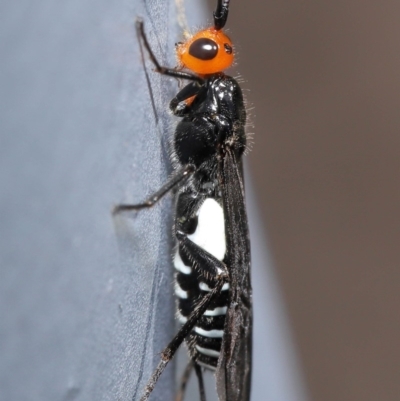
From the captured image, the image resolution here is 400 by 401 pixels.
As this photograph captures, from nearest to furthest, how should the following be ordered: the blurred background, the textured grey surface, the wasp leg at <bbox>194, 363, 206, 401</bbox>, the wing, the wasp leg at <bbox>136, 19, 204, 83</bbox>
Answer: the textured grey surface
the wasp leg at <bbox>136, 19, 204, 83</bbox>
the wing
the wasp leg at <bbox>194, 363, 206, 401</bbox>
the blurred background

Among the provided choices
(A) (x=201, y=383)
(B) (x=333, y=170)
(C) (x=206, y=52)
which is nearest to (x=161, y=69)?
(C) (x=206, y=52)

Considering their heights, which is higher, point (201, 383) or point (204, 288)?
point (204, 288)

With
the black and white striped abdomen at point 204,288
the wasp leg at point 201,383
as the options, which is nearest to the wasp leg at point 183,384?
the wasp leg at point 201,383

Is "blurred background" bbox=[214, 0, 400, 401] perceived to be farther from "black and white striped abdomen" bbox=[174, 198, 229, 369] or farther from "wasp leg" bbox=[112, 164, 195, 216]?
"wasp leg" bbox=[112, 164, 195, 216]

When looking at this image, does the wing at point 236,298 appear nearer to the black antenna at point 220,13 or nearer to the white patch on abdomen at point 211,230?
the white patch on abdomen at point 211,230

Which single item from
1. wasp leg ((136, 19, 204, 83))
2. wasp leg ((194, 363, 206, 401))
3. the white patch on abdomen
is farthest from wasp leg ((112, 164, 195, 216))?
wasp leg ((194, 363, 206, 401))

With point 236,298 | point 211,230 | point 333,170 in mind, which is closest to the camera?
point 236,298

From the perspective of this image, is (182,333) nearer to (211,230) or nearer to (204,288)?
(204,288)
